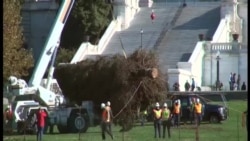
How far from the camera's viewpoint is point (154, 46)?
56531 millimetres

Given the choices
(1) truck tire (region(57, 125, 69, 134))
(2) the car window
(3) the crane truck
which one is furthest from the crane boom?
(2) the car window

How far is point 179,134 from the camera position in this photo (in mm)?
28781

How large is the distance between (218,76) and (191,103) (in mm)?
19063

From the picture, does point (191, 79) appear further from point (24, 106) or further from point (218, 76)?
point (24, 106)

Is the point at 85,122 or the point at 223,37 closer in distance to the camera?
the point at 85,122

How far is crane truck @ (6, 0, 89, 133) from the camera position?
33438 millimetres

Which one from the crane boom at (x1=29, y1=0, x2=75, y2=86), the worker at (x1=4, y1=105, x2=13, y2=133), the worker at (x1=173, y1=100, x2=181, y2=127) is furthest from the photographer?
the crane boom at (x1=29, y1=0, x2=75, y2=86)

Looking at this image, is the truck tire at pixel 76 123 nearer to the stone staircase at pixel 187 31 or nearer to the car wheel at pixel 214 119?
the car wheel at pixel 214 119

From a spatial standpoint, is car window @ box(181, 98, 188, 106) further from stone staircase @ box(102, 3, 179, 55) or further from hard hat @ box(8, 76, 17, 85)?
stone staircase @ box(102, 3, 179, 55)

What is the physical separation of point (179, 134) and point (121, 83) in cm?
482

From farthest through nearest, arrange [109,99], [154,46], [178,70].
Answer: [154,46]
[178,70]
[109,99]

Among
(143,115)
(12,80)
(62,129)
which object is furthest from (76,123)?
(12,80)

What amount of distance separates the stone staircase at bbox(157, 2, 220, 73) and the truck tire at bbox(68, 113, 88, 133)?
766 inches

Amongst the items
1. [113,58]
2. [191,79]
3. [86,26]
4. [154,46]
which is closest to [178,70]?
[191,79]
